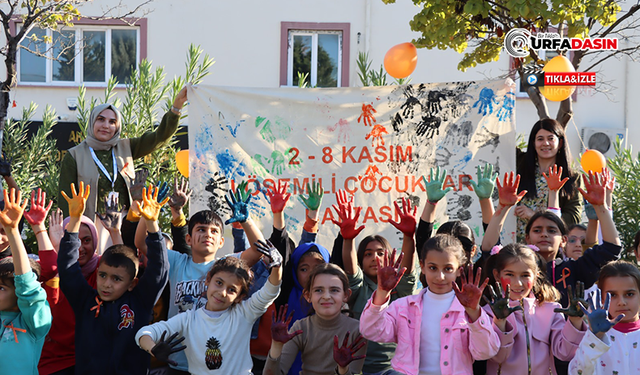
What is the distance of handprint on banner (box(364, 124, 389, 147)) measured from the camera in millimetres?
5566

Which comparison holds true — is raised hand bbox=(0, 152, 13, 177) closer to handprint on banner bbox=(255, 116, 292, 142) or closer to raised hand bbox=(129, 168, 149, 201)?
raised hand bbox=(129, 168, 149, 201)

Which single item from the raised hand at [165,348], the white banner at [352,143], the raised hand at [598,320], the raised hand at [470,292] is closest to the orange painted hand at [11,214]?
the raised hand at [165,348]

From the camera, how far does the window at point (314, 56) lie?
34.5 feet

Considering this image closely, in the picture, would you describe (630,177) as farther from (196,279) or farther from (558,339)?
(196,279)

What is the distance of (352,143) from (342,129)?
14cm

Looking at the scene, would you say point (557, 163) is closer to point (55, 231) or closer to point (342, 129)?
point (342, 129)

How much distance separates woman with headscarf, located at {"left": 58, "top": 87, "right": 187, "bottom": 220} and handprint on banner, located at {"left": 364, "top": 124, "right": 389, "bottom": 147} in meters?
1.83

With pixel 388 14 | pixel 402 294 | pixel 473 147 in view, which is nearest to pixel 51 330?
pixel 402 294

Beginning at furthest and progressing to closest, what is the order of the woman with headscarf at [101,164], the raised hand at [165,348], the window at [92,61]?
the window at [92,61]
the woman with headscarf at [101,164]
the raised hand at [165,348]

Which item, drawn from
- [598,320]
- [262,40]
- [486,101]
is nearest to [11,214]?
[598,320]

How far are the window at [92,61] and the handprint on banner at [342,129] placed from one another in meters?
5.82

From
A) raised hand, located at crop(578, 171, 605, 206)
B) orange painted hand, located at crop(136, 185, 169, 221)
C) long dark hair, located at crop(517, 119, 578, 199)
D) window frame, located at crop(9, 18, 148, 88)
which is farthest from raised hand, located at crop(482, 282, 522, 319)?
window frame, located at crop(9, 18, 148, 88)

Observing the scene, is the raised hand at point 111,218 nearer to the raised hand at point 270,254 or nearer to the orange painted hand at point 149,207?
the orange painted hand at point 149,207

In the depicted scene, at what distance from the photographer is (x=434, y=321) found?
132 inches
